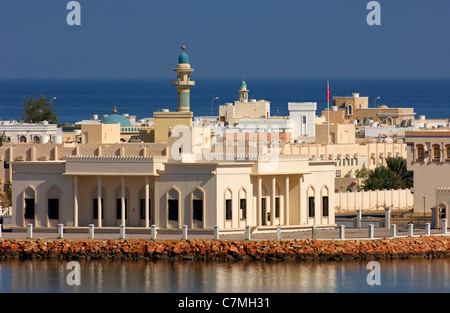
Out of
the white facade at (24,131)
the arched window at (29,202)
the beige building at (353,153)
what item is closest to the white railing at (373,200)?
the beige building at (353,153)

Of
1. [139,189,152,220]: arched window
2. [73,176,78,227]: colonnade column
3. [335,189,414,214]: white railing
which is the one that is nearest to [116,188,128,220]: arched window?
[139,189,152,220]: arched window

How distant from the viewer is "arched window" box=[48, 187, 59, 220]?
206ft

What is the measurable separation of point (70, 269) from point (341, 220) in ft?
53.8

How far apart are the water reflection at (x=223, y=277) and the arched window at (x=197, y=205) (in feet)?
10.8

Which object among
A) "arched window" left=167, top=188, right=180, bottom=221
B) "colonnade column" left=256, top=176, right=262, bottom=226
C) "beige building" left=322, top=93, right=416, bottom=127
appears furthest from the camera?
"beige building" left=322, top=93, right=416, bottom=127

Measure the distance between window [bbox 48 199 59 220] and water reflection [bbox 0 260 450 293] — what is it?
4.31 m

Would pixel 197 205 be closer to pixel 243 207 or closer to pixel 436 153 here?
pixel 243 207

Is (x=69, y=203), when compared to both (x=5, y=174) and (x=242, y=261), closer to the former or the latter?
(x=242, y=261)

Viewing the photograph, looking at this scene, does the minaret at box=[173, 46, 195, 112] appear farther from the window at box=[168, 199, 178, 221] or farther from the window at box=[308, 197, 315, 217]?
the window at box=[168, 199, 178, 221]

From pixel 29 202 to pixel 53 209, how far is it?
110 cm

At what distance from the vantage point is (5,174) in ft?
272

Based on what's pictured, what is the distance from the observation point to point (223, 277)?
5491 cm

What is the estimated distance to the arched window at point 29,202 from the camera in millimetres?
63219
